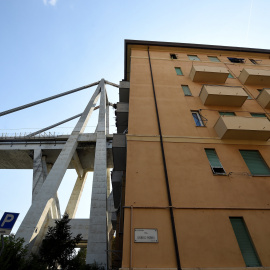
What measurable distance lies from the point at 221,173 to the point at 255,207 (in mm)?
1574

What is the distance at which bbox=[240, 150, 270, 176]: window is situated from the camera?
7563 millimetres

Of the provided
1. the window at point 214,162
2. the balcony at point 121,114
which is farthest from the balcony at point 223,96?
the balcony at point 121,114

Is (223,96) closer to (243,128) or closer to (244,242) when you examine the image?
(243,128)

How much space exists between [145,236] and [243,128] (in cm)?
667

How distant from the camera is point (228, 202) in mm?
6289

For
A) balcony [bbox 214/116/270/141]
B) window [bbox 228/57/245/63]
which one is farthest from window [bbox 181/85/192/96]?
window [bbox 228/57/245/63]

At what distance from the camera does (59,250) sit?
29.8 feet

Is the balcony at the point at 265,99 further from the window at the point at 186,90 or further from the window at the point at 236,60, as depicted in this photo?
the window at the point at 236,60

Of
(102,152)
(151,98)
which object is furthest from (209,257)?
(102,152)

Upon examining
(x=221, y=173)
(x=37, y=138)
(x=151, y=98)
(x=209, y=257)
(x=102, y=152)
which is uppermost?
(x=37, y=138)

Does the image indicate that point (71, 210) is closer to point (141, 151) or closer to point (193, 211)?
point (141, 151)

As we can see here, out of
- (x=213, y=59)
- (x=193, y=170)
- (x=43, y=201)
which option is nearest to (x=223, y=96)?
(x=193, y=170)

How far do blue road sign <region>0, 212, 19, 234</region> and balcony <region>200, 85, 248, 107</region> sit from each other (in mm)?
10408

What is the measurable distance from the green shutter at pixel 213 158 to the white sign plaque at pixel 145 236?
3922mm
